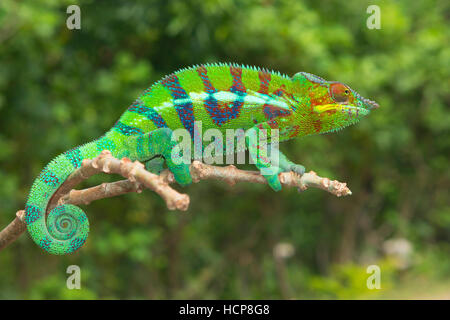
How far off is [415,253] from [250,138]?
7.47 m

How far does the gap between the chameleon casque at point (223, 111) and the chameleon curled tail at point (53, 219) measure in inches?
1.3

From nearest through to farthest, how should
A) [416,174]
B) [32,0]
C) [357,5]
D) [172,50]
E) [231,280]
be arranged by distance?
[172,50], [32,0], [357,5], [231,280], [416,174]

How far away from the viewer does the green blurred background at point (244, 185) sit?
4766 millimetres

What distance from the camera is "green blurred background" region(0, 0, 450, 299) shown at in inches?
188

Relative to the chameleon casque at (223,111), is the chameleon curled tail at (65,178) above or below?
below

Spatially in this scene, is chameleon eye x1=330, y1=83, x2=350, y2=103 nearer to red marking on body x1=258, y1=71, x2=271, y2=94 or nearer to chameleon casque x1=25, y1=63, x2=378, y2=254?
chameleon casque x1=25, y1=63, x2=378, y2=254

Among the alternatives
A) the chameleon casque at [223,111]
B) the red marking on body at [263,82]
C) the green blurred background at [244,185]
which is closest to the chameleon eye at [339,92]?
the chameleon casque at [223,111]

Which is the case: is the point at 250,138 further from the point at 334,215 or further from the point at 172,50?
the point at 334,215

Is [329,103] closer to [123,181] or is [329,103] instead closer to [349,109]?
Result: [349,109]

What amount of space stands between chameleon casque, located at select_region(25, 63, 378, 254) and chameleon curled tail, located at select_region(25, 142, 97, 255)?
0.03 m

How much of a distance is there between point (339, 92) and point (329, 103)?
0.16 ft

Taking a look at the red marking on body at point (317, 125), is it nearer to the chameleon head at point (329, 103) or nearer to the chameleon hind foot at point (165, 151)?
the chameleon head at point (329, 103)

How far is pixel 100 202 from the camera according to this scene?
639cm

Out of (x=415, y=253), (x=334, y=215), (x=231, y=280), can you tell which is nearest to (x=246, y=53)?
(x=231, y=280)
